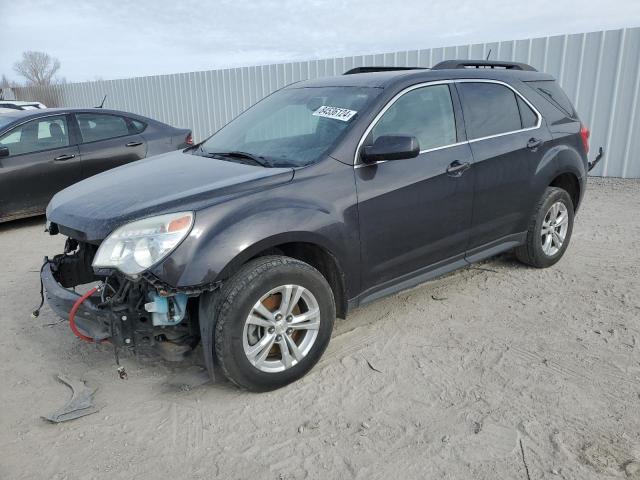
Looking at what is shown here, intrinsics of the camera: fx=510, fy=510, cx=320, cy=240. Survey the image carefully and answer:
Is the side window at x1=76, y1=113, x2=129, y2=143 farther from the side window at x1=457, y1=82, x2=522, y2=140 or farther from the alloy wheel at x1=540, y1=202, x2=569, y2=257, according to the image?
the alloy wheel at x1=540, y1=202, x2=569, y2=257

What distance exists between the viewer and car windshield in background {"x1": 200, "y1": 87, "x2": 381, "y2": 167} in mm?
3297

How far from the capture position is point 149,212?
2.67 metres

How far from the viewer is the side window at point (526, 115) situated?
4289 millimetres

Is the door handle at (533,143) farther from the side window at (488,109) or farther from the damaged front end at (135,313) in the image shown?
the damaged front end at (135,313)

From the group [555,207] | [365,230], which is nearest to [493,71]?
[555,207]

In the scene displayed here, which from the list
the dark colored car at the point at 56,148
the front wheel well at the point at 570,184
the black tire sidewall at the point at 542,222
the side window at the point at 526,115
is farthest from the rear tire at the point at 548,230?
the dark colored car at the point at 56,148

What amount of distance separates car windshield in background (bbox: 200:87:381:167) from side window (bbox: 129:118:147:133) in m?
3.51

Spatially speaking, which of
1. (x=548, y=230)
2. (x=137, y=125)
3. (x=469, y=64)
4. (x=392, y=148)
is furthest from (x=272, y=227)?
(x=137, y=125)

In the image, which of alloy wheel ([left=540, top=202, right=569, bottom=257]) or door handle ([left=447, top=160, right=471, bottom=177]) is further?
alloy wheel ([left=540, top=202, right=569, bottom=257])

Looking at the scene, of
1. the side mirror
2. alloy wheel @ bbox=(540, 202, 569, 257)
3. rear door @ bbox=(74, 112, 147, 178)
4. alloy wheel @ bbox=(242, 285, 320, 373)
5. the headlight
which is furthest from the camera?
rear door @ bbox=(74, 112, 147, 178)

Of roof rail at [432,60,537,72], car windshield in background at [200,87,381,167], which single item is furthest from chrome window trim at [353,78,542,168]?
roof rail at [432,60,537,72]

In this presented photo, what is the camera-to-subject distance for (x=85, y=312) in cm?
275

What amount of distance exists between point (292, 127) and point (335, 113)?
1.29 feet

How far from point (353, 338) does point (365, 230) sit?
0.85 m
